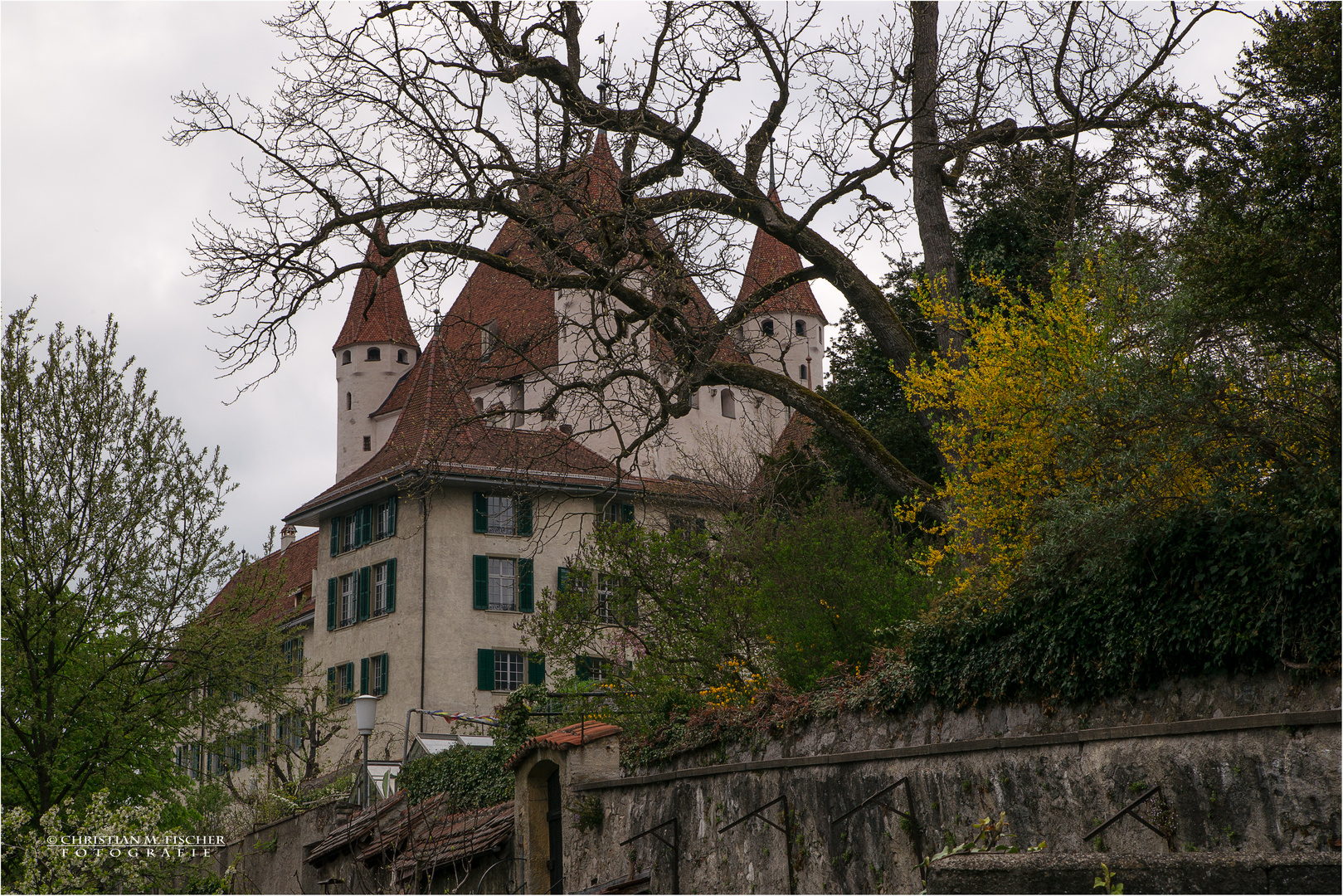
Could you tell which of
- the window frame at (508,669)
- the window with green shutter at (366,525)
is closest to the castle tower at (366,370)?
the window with green shutter at (366,525)

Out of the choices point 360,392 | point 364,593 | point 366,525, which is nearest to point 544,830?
point 364,593

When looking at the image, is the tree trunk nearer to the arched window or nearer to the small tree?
the small tree

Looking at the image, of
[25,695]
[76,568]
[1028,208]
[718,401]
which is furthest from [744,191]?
[718,401]

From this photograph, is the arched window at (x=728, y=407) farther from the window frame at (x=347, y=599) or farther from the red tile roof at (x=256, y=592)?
the red tile roof at (x=256, y=592)

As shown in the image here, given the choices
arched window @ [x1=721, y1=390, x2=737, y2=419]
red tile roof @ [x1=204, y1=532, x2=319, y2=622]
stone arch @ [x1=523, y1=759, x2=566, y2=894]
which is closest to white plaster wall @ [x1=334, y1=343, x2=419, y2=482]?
arched window @ [x1=721, y1=390, x2=737, y2=419]

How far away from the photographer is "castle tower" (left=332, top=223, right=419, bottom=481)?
52062 millimetres

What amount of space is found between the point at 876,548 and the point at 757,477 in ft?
49.6

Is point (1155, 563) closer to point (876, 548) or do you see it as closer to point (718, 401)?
point (876, 548)

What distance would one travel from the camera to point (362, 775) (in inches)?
878

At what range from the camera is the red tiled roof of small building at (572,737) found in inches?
627

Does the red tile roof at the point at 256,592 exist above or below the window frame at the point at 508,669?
below

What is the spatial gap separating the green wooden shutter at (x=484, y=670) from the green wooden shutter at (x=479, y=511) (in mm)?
3446

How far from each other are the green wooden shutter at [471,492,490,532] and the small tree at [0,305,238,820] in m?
16.3

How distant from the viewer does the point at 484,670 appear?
118 ft
